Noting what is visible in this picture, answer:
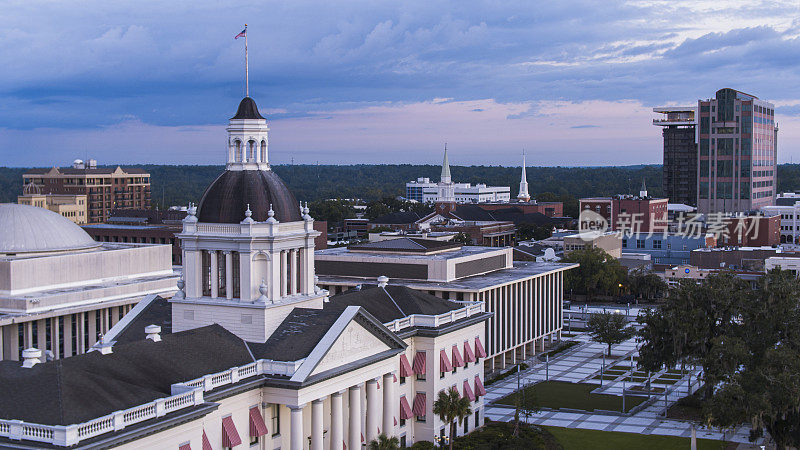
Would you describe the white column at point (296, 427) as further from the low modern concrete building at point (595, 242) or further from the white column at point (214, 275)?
the low modern concrete building at point (595, 242)

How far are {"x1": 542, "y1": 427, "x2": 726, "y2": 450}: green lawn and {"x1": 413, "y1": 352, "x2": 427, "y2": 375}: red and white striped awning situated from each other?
10.6 metres

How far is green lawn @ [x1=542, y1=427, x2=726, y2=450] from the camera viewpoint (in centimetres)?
6450

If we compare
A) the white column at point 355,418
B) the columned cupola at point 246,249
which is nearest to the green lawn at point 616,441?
the white column at point 355,418

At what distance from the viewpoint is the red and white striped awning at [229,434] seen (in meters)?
46.2

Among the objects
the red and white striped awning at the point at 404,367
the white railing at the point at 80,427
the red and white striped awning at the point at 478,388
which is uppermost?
the white railing at the point at 80,427

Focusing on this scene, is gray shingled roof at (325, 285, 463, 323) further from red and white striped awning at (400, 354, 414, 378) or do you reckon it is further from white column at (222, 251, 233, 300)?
white column at (222, 251, 233, 300)

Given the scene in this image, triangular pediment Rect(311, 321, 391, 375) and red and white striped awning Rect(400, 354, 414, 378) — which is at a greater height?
triangular pediment Rect(311, 321, 391, 375)

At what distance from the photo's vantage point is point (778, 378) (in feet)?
184

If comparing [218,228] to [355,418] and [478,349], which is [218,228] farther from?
[478,349]

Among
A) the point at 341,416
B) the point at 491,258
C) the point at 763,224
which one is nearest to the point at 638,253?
the point at 763,224

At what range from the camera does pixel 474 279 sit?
93062 mm

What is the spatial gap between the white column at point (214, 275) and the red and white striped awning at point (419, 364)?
15296 mm

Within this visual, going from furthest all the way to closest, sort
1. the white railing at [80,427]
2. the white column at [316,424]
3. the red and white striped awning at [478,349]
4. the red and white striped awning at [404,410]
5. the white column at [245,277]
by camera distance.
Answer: the red and white striped awning at [478,349] → the red and white striped awning at [404,410] → the white column at [245,277] → the white column at [316,424] → the white railing at [80,427]

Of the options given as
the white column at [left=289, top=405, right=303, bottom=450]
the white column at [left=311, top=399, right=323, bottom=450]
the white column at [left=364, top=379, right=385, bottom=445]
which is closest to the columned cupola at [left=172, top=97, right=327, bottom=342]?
the white column at [left=311, top=399, right=323, bottom=450]
